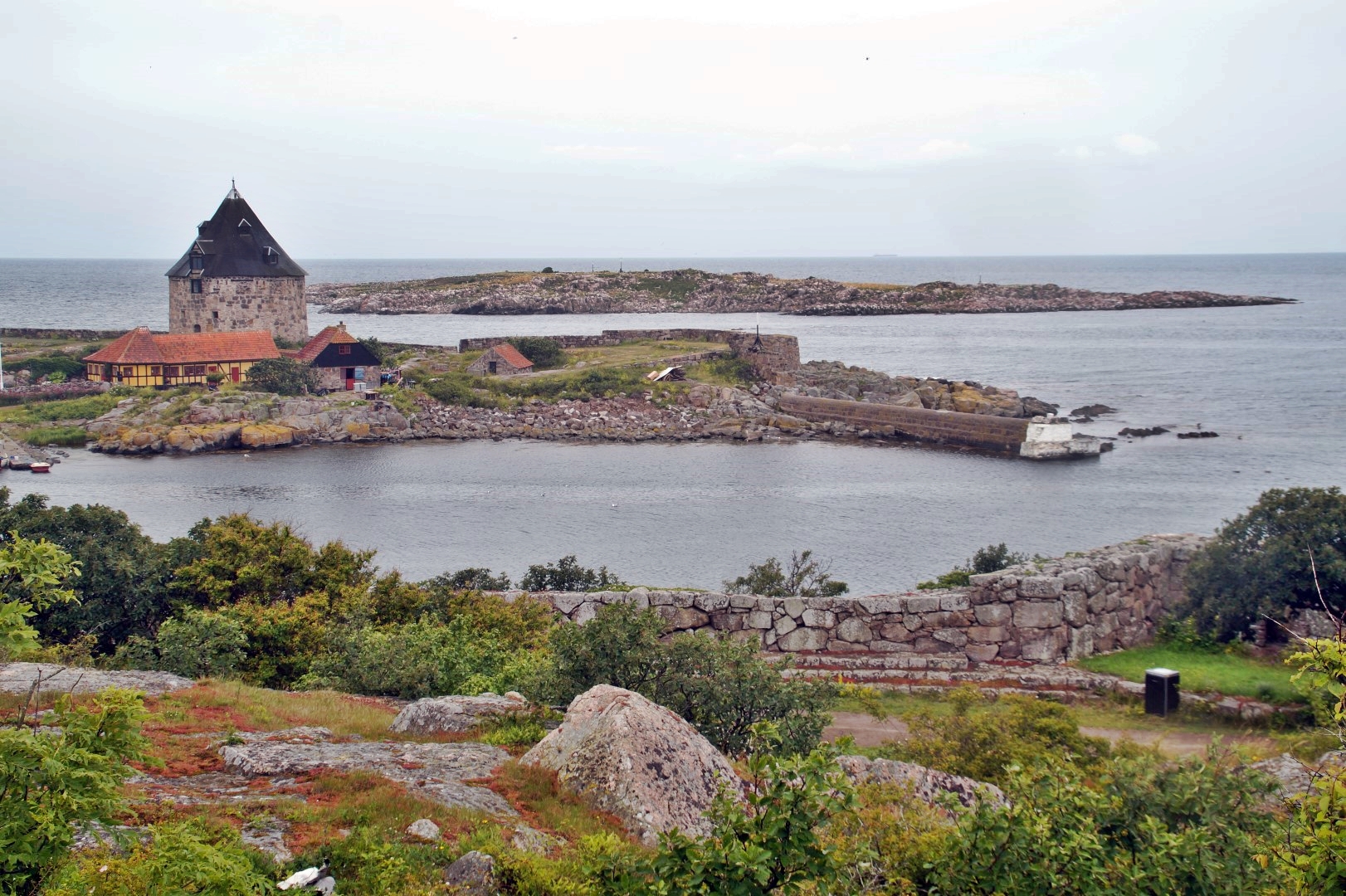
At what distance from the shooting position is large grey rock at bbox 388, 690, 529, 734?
10.4 m

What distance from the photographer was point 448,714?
10508 mm

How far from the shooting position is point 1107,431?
5034 cm

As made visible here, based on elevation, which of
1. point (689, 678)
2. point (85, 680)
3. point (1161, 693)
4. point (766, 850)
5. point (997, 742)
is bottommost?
point (1161, 693)

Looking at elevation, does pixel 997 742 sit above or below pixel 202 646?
above

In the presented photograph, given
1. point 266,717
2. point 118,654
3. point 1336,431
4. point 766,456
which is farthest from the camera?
point 1336,431

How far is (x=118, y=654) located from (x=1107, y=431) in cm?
4592

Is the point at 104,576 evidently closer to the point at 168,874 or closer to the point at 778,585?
the point at 778,585

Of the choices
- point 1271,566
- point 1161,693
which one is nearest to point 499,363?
point 1271,566

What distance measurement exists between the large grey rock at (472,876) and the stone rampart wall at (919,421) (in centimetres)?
4270

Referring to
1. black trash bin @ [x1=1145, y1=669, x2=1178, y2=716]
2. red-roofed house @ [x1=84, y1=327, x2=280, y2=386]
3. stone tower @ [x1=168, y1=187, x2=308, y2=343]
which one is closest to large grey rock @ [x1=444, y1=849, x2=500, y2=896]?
black trash bin @ [x1=1145, y1=669, x2=1178, y2=716]

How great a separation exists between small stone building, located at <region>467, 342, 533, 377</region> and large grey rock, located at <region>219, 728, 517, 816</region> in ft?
157

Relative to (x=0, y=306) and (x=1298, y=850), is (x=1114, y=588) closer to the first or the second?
(x=1298, y=850)

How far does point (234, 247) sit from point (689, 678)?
200ft

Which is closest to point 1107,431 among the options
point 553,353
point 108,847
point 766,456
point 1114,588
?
point 766,456
